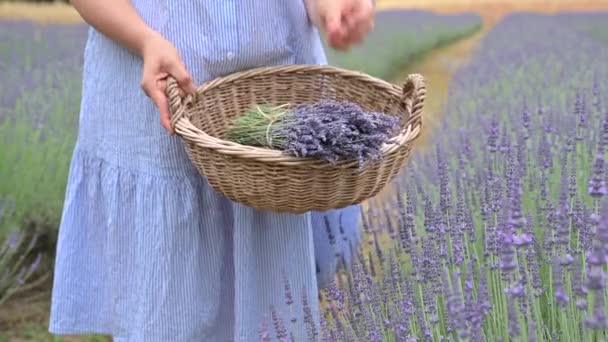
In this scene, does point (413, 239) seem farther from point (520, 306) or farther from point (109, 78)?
point (109, 78)

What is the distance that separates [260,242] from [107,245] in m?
0.35

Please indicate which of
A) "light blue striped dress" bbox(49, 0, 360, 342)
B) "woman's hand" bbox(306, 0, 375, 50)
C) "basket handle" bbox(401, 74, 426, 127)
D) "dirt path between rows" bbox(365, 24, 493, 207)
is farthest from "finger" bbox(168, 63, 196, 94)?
"dirt path between rows" bbox(365, 24, 493, 207)

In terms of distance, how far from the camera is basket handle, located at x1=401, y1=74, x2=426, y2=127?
5.12 feet

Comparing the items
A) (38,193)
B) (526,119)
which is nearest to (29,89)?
(38,193)

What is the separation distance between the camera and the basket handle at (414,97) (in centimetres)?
156

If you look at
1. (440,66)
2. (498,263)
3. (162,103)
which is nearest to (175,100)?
(162,103)

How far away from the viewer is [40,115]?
11.9 ft

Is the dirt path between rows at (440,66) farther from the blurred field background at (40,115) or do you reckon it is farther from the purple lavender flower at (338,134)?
the purple lavender flower at (338,134)

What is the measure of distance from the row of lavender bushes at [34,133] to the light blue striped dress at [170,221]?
2.16 ft

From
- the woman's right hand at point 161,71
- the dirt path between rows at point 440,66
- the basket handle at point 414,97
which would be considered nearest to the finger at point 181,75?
the woman's right hand at point 161,71

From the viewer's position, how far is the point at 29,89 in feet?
13.2

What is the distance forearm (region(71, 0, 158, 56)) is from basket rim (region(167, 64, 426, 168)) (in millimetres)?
122

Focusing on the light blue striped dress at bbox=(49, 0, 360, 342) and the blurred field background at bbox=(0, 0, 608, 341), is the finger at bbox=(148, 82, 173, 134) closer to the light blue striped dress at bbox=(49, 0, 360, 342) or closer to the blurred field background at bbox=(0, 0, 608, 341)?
the light blue striped dress at bbox=(49, 0, 360, 342)

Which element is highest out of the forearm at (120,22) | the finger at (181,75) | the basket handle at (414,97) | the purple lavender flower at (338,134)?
the forearm at (120,22)
